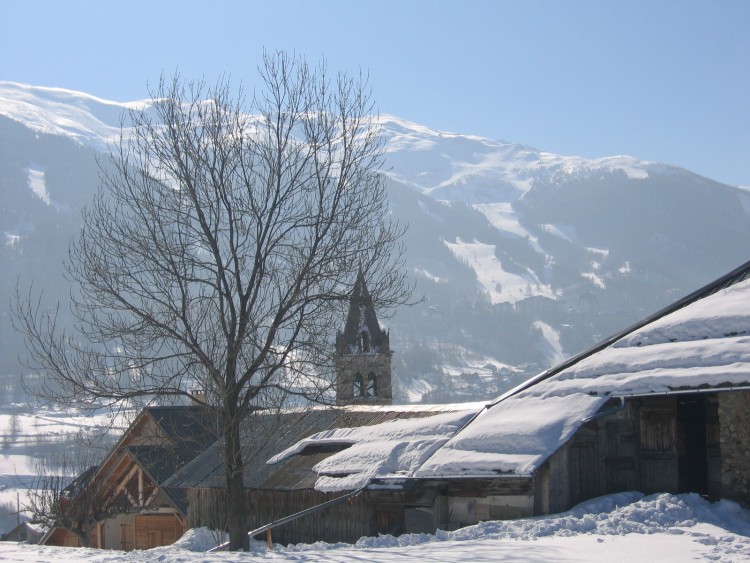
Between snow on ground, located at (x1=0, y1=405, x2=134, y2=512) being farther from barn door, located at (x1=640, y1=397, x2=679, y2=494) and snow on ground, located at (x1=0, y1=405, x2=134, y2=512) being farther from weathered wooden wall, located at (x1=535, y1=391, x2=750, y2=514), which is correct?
barn door, located at (x1=640, y1=397, x2=679, y2=494)

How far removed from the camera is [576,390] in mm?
19656

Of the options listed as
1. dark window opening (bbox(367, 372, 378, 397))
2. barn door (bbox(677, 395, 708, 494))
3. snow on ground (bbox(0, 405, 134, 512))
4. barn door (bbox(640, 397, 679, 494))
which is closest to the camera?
barn door (bbox(640, 397, 679, 494))

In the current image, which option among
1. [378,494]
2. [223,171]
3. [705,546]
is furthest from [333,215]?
[705,546]

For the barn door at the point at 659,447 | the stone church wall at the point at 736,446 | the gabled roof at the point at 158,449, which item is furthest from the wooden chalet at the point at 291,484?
the stone church wall at the point at 736,446

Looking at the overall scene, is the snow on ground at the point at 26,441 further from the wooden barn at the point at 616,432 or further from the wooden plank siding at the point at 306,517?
the wooden barn at the point at 616,432

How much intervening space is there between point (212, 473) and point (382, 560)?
13.1 meters

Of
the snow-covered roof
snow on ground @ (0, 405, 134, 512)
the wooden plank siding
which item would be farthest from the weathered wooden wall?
snow on ground @ (0, 405, 134, 512)

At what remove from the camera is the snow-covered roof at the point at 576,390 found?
704 inches

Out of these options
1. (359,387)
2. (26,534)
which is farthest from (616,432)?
(26,534)

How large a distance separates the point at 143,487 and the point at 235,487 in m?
13.9

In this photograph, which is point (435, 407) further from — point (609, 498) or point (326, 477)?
point (609, 498)

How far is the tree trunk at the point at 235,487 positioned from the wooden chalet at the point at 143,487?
34.9ft

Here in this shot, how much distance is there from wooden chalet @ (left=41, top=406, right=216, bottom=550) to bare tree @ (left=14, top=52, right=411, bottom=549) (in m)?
10.7

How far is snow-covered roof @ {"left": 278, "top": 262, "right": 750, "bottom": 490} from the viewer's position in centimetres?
1788
